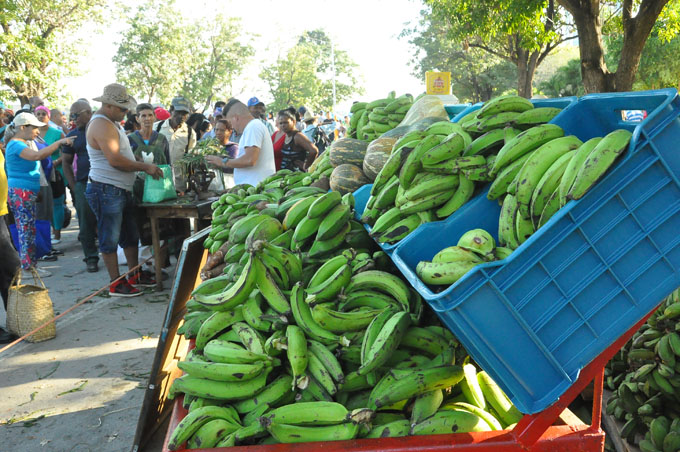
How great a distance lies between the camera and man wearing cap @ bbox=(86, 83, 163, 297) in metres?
6.16

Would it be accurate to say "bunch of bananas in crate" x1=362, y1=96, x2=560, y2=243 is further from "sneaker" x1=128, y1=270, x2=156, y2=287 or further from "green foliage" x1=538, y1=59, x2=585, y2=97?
"green foliage" x1=538, y1=59, x2=585, y2=97

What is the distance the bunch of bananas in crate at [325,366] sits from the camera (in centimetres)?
169

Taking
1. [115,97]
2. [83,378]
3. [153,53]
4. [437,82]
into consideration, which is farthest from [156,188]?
[153,53]

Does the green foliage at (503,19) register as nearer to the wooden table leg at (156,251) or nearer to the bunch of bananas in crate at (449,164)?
the wooden table leg at (156,251)

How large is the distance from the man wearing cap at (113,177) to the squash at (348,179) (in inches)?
152

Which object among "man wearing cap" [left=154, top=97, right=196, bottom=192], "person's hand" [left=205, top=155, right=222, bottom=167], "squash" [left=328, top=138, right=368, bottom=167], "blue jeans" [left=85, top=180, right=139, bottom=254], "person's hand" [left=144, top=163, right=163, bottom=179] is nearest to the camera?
"squash" [left=328, top=138, right=368, bottom=167]

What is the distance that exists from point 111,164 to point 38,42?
17926 mm

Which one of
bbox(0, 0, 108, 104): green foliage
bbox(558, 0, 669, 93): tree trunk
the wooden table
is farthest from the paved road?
bbox(0, 0, 108, 104): green foliage

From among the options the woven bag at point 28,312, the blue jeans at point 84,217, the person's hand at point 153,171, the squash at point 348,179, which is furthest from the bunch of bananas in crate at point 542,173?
the blue jeans at point 84,217

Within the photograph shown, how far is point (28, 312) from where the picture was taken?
5.36 metres

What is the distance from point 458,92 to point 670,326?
135ft

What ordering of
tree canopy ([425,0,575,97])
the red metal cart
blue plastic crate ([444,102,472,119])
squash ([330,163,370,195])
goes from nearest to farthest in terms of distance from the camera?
the red metal cart
squash ([330,163,370,195])
blue plastic crate ([444,102,472,119])
tree canopy ([425,0,575,97])

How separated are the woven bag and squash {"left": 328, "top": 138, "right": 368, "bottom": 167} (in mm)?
3649

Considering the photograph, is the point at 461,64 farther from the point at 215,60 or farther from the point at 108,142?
the point at 108,142
